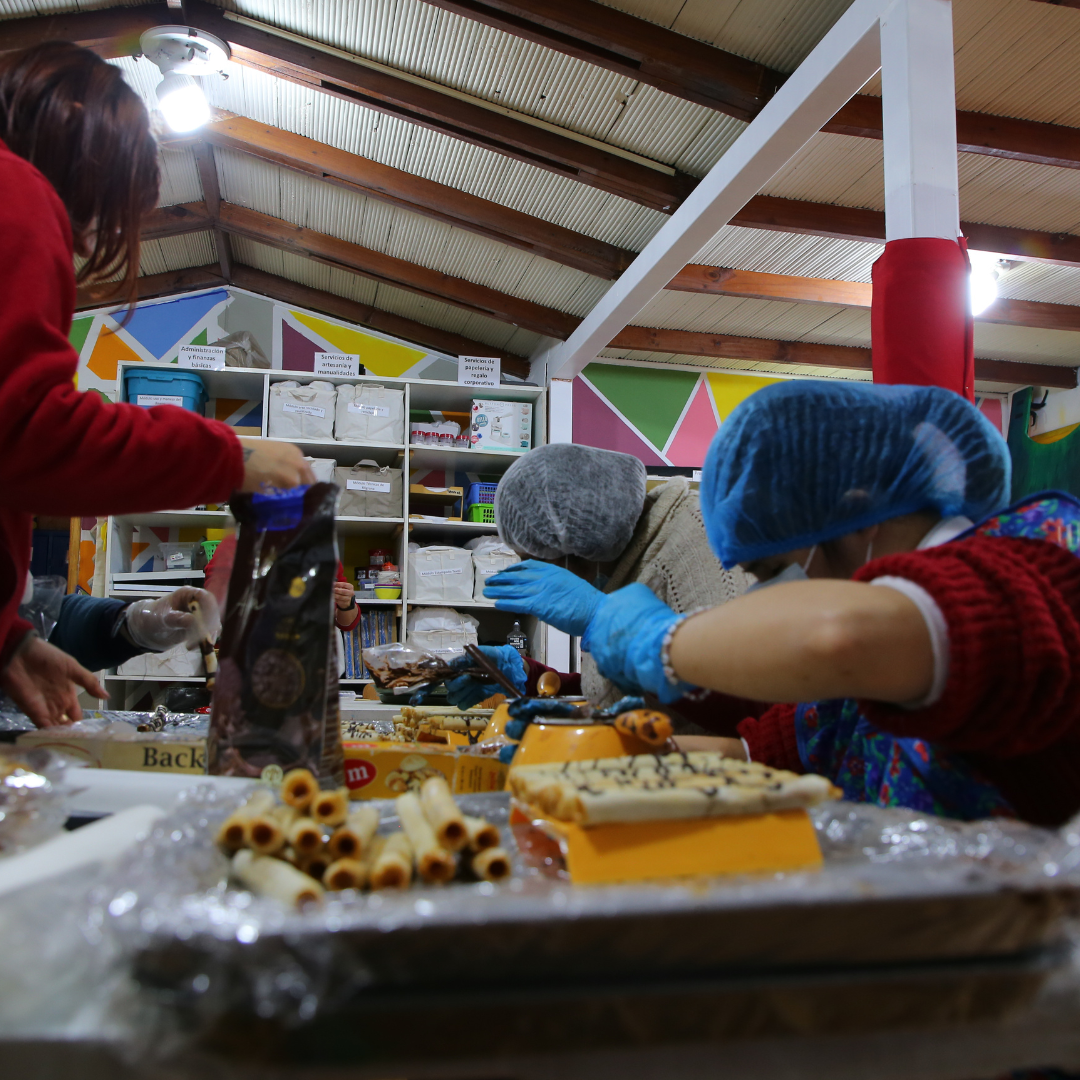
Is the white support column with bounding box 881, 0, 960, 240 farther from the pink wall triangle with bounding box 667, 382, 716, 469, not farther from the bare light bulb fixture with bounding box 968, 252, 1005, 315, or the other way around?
the pink wall triangle with bounding box 667, 382, 716, 469

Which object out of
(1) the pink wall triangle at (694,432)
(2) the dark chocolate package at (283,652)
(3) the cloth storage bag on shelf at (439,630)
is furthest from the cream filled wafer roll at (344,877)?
(1) the pink wall triangle at (694,432)

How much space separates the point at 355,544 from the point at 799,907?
4645 mm

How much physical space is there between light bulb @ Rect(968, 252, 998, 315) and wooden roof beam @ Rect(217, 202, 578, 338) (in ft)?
6.41

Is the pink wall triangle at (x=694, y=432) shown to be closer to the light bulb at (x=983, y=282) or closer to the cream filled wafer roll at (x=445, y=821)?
the light bulb at (x=983, y=282)

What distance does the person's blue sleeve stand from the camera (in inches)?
56.7

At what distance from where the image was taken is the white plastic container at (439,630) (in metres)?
A: 4.23

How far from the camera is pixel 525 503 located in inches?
71.8

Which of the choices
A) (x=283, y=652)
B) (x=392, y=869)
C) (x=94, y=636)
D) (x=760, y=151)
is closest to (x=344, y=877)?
(x=392, y=869)

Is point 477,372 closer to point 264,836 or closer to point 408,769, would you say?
point 408,769

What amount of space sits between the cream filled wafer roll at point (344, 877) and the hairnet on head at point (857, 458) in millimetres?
618

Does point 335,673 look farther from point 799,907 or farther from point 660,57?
point 660,57

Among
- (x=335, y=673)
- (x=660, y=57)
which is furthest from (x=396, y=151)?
(x=335, y=673)

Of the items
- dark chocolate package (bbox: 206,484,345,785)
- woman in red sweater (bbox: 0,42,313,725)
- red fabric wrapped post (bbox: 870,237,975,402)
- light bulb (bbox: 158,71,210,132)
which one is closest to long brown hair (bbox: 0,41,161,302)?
woman in red sweater (bbox: 0,42,313,725)

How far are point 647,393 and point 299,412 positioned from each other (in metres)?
2.14
